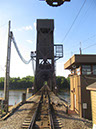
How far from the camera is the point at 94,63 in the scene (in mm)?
13523

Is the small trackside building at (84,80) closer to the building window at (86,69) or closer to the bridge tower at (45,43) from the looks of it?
the building window at (86,69)

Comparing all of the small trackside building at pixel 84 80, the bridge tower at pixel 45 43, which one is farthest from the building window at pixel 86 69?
the bridge tower at pixel 45 43

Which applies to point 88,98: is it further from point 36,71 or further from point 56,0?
point 36,71

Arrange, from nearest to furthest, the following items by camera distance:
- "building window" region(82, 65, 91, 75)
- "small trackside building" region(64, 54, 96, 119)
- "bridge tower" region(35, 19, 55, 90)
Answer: "small trackside building" region(64, 54, 96, 119) → "building window" region(82, 65, 91, 75) → "bridge tower" region(35, 19, 55, 90)

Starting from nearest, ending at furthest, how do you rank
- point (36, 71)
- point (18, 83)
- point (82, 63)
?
point (82, 63), point (36, 71), point (18, 83)

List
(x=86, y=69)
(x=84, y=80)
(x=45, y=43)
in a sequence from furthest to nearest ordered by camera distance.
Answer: (x=45, y=43) < (x=86, y=69) < (x=84, y=80)

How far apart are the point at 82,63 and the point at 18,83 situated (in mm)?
109364

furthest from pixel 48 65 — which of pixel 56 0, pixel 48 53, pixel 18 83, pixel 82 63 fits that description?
pixel 18 83

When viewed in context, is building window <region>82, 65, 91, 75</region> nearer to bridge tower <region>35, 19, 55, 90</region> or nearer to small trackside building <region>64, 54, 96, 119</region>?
small trackside building <region>64, 54, 96, 119</region>

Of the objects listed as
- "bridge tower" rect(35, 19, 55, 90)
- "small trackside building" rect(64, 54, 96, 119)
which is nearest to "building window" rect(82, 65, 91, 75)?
"small trackside building" rect(64, 54, 96, 119)

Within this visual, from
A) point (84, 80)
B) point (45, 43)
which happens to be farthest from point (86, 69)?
point (45, 43)

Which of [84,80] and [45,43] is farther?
[45,43]

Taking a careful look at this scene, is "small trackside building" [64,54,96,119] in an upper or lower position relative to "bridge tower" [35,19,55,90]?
lower

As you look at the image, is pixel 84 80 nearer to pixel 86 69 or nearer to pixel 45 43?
pixel 86 69
